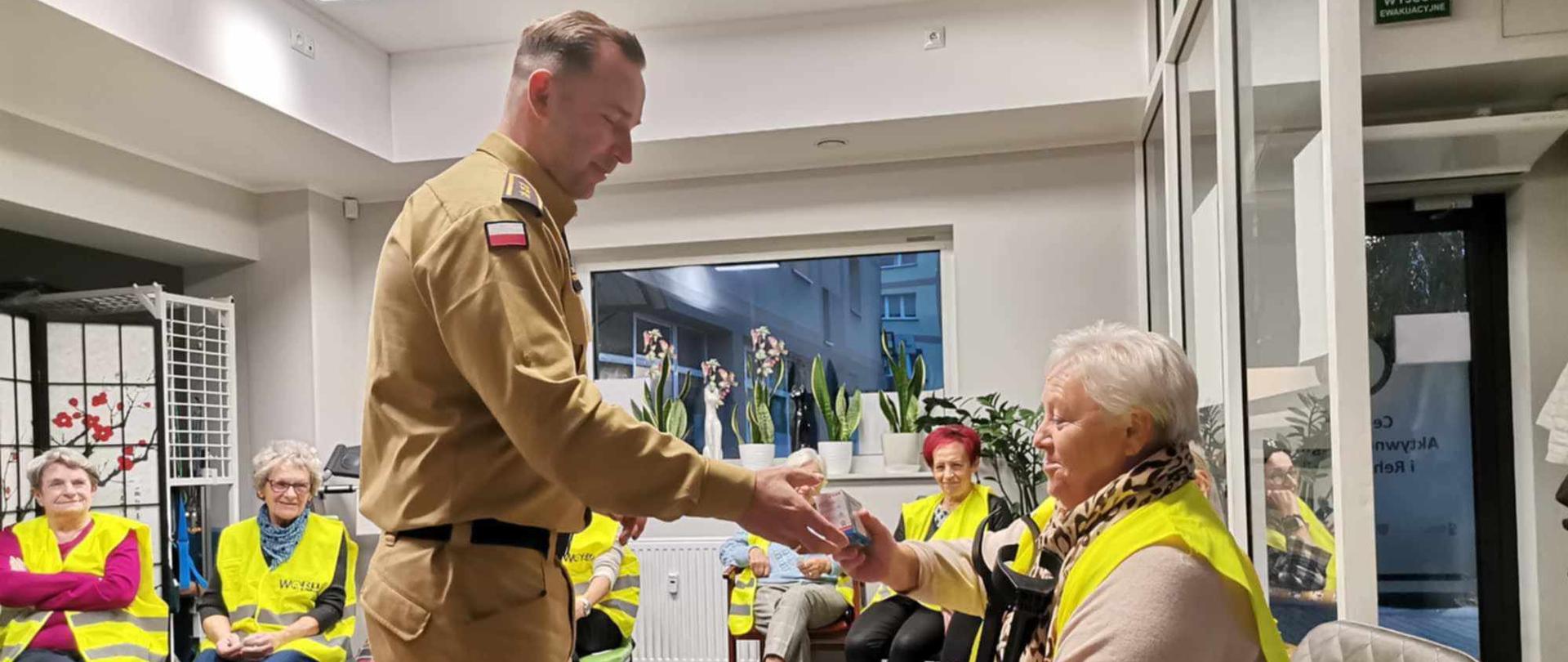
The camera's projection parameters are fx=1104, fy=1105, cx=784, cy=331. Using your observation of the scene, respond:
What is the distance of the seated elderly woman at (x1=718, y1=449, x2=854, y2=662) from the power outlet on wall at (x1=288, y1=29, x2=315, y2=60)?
8.27 ft

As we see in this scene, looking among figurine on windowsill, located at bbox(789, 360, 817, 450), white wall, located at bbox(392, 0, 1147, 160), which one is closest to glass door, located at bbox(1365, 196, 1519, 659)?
white wall, located at bbox(392, 0, 1147, 160)

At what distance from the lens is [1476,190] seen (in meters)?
3.79

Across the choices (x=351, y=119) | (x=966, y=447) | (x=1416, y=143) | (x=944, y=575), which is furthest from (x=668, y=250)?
(x=944, y=575)

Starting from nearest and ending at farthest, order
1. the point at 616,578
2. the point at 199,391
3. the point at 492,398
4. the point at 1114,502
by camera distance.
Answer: the point at 492,398, the point at 1114,502, the point at 616,578, the point at 199,391

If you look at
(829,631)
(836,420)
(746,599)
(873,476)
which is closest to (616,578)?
(746,599)

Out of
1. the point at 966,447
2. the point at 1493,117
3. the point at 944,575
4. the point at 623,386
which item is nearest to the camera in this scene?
the point at 944,575

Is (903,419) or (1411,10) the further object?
(903,419)

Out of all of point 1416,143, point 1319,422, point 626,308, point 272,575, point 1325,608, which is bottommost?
point 272,575

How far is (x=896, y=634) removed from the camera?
401 cm

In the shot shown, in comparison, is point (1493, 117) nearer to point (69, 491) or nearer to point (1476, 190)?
point (1476, 190)

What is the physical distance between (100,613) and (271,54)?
209 centimetres

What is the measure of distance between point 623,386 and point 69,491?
8.06ft

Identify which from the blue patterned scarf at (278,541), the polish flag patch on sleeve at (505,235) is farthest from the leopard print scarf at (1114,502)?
the blue patterned scarf at (278,541)

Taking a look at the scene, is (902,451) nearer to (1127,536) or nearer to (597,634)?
(597,634)
